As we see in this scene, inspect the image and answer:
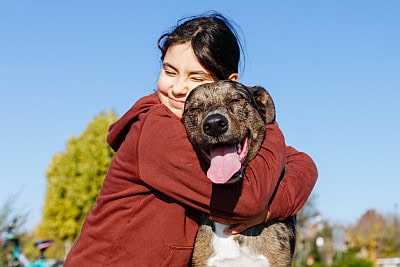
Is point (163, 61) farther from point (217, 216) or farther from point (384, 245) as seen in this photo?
A: point (384, 245)

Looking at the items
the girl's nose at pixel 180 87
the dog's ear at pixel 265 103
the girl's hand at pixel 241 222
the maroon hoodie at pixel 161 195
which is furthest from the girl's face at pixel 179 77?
the girl's hand at pixel 241 222

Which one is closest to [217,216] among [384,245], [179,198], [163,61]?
[179,198]

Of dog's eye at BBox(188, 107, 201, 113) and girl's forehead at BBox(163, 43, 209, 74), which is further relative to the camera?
girl's forehead at BBox(163, 43, 209, 74)

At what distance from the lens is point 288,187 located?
399 centimetres

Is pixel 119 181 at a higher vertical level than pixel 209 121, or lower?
lower

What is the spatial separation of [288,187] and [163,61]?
109 cm

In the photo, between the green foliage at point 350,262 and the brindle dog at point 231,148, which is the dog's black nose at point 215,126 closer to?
the brindle dog at point 231,148

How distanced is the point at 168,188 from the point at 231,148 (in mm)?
396

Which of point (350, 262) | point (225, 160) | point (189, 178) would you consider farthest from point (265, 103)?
point (350, 262)

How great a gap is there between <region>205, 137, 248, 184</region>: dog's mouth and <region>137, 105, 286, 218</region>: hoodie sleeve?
8cm

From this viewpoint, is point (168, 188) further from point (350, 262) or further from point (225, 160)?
point (350, 262)

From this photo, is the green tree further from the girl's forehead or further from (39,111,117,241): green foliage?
the girl's forehead

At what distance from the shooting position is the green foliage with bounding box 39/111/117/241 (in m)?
23.1

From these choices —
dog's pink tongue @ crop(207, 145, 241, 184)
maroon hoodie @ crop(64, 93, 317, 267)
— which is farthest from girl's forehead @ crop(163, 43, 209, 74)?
dog's pink tongue @ crop(207, 145, 241, 184)
